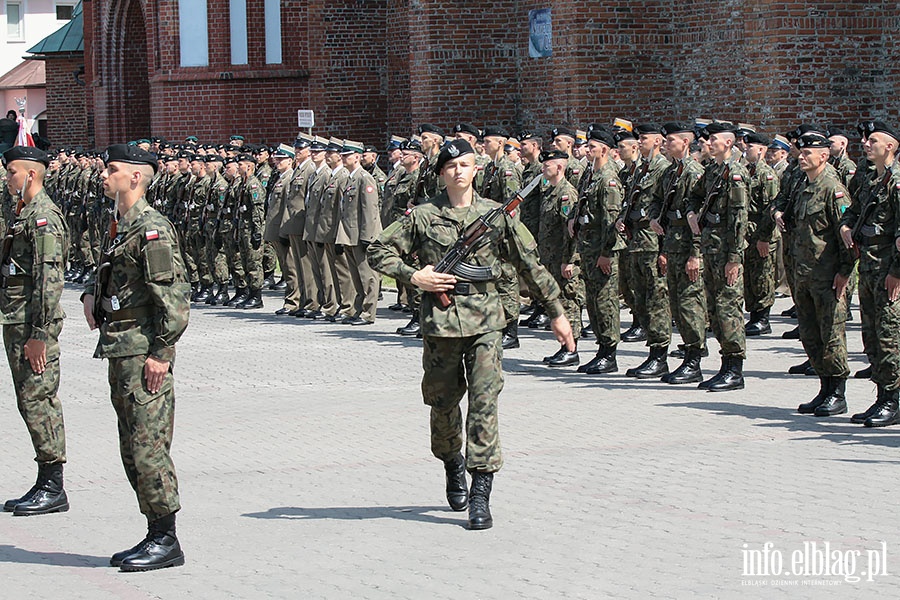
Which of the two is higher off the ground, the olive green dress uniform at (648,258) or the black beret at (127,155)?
the black beret at (127,155)

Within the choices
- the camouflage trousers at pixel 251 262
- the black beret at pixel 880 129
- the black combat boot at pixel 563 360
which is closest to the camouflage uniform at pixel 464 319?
the black beret at pixel 880 129

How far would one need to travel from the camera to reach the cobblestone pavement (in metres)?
6.90

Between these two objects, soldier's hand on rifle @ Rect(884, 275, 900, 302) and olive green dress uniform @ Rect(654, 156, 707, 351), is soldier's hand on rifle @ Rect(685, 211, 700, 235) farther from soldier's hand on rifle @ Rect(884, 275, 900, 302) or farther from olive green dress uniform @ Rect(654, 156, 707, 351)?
soldier's hand on rifle @ Rect(884, 275, 900, 302)

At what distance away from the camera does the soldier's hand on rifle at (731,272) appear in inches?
476

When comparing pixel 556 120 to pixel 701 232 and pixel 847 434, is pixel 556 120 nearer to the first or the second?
pixel 701 232

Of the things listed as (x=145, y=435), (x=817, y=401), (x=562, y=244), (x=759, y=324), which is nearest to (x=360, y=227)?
(x=562, y=244)

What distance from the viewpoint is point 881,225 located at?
1058 centimetres

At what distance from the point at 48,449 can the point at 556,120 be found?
55.5 ft

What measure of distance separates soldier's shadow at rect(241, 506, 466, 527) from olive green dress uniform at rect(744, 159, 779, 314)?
26.7ft

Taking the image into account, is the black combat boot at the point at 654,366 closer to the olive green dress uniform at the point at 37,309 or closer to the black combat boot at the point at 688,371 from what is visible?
the black combat boot at the point at 688,371

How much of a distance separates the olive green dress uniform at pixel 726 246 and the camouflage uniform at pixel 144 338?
5876 millimetres

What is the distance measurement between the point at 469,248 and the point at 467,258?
87 mm

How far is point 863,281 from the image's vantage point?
35.3 ft

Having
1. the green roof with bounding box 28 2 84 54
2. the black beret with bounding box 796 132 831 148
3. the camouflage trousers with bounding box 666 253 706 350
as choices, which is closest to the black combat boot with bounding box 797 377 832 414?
the camouflage trousers with bounding box 666 253 706 350
